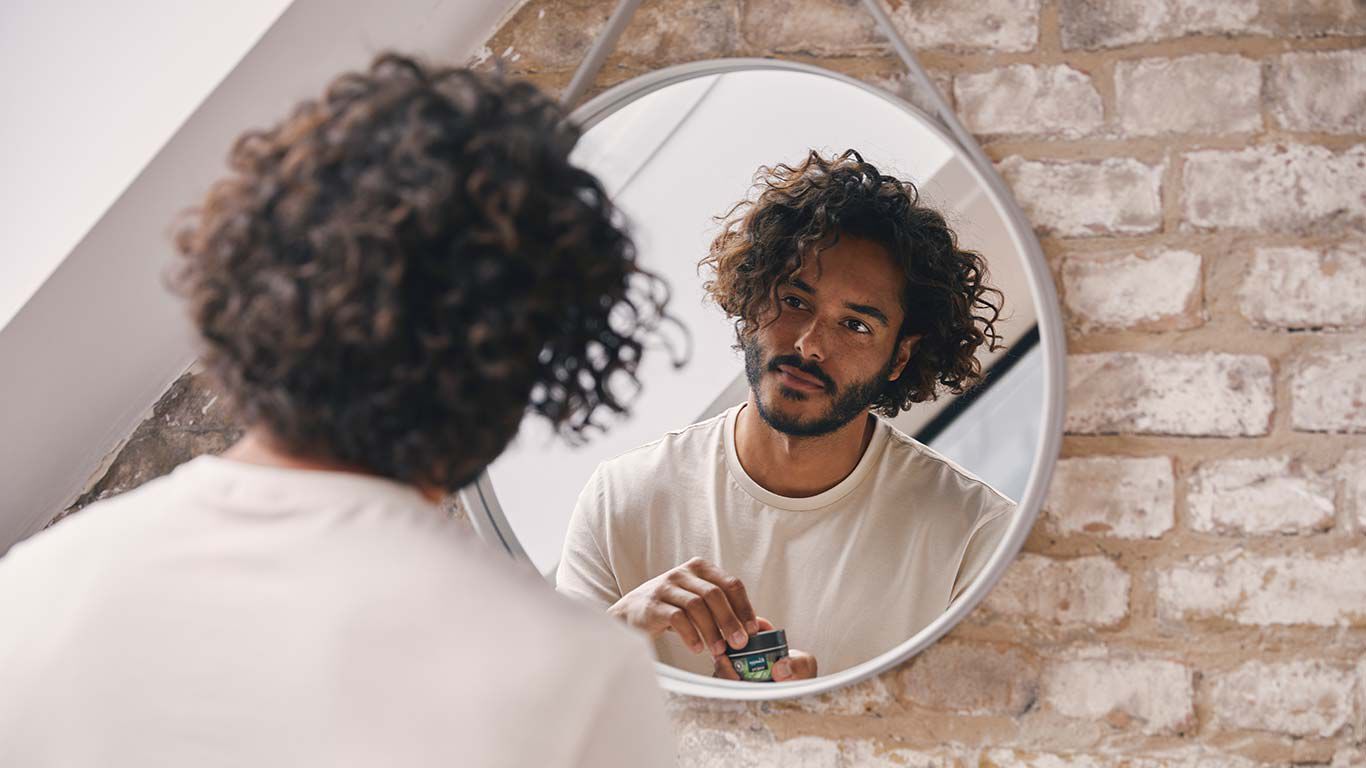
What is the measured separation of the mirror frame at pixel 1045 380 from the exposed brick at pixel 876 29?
0.13ft

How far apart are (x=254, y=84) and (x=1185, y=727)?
1.24 metres

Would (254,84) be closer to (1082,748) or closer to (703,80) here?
(703,80)

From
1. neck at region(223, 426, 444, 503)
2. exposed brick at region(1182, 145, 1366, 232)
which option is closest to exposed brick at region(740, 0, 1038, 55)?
exposed brick at region(1182, 145, 1366, 232)

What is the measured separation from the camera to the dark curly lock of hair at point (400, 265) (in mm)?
658

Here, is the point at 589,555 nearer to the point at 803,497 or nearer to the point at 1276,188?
the point at 803,497

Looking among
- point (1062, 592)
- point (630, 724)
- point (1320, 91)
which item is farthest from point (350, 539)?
point (1320, 91)

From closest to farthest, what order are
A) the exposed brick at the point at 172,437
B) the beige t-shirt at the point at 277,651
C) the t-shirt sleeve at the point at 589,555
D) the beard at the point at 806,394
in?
the beige t-shirt at the point at 277,651
the beard at the point at 806,394
the t-shirt sleeve at the point at 589,555
the exposed brick at the point at 172,437

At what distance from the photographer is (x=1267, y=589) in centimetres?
114

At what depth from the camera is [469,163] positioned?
26.6 inches

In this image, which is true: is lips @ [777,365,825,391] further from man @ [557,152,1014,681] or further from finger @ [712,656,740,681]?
finger @ [712,656,740,681]

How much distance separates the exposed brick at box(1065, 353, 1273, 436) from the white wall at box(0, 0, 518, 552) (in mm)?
824

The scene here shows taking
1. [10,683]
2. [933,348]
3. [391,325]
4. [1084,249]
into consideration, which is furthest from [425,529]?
[1084,249]

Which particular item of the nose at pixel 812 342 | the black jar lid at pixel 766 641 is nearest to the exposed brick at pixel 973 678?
the black jar lid at pixel 766 641

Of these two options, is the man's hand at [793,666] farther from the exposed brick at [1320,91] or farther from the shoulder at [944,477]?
the exposed brick at [1320,91]
